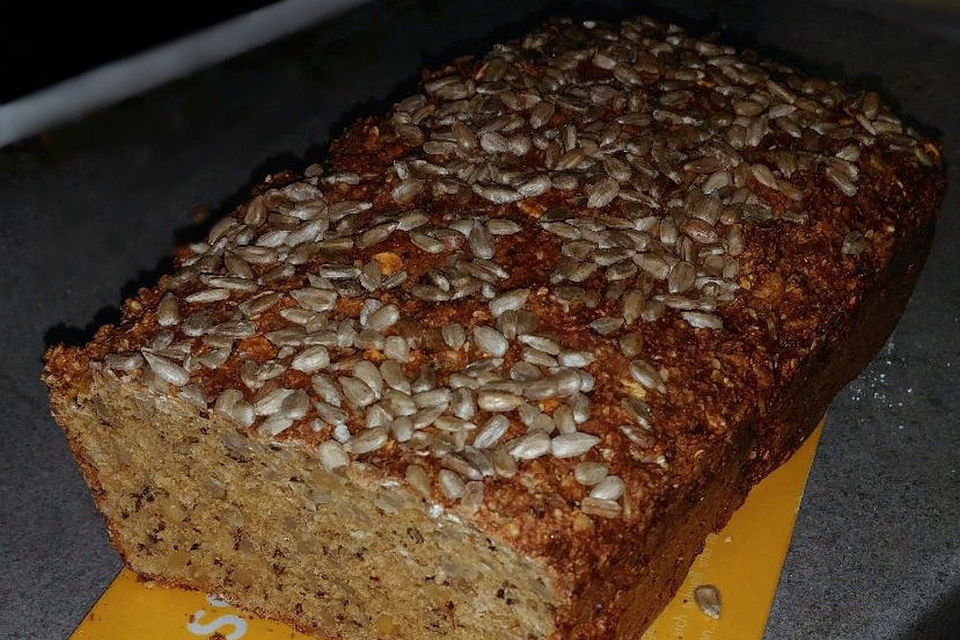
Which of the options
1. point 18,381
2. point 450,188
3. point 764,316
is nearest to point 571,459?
point 764,316

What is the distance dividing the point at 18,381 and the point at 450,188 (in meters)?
1.90

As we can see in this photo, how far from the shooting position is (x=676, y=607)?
3354 millimetres

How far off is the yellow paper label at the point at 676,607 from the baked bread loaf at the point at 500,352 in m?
0.07

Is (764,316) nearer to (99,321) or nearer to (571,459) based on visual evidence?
(571,459)

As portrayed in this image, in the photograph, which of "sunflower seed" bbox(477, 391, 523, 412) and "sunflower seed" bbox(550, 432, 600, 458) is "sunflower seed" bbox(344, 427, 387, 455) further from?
"sunflower seed" bbox(550, 432, 600, 458)

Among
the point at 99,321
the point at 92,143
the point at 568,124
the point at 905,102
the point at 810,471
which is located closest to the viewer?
the point at 568,124

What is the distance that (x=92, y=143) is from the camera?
→ 16.7 ft

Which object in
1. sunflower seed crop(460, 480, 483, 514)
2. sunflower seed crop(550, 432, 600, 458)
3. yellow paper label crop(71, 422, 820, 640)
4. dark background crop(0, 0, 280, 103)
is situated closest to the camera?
sunflower seed crop(460, 480, 483, 514)

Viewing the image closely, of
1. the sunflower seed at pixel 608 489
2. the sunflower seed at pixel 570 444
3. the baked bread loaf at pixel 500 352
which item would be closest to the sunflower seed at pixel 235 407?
the baked bread loaf at pixel 500 352

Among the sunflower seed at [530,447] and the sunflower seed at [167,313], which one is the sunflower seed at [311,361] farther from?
the sunflower seed at [530,447]

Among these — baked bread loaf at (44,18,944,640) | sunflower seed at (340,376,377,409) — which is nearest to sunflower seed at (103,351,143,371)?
baked bread loaf at (44,18,944,640)

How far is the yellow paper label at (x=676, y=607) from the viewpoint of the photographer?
3283mm

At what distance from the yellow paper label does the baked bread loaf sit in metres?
0.07

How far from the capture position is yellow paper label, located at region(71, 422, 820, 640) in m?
3.28
